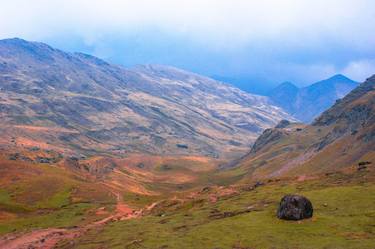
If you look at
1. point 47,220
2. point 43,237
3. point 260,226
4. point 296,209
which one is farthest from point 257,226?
point 47,220

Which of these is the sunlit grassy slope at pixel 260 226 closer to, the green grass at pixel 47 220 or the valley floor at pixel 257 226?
the valley floor at pixel 257 226

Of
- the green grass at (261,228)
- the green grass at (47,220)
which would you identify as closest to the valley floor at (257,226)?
the green grass at (261,228)

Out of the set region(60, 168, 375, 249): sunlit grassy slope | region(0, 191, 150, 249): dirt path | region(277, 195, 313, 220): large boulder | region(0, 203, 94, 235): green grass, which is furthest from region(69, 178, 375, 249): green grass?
region(0, 203, 94, 235): green grass

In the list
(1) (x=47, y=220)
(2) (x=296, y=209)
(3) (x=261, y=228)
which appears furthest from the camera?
(1) (x=47, y=220)

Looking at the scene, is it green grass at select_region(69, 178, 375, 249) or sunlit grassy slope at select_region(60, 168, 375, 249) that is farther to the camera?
sunlit grassy slope at select_region(60, 168, 375, 249)

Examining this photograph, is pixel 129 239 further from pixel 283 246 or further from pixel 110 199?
pixel 110 199

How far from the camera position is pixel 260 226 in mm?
83562

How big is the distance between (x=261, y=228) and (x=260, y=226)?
59.1 inches

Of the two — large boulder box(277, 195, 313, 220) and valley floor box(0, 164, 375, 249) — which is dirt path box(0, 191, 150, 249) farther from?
large boulder box(277, 195, 313, 220)

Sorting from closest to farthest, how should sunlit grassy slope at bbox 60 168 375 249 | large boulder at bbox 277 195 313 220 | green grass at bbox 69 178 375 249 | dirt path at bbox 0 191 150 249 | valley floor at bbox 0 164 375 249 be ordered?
green grass at bbox 69 178 375 249, sunlit grassy slope at bbox 60 168 375 249, valley floor at bbox 0 164 375 249, large boulder at bbox 277 195 313 220, dirt path at bbox 0 191 150 249

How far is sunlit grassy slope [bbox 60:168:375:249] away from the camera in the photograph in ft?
241

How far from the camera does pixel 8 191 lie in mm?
173375

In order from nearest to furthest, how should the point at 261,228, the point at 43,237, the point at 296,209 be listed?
the point at 261,228
the point at 296,209
the point at 43,237

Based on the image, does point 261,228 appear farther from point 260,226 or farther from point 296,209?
point 296,209
